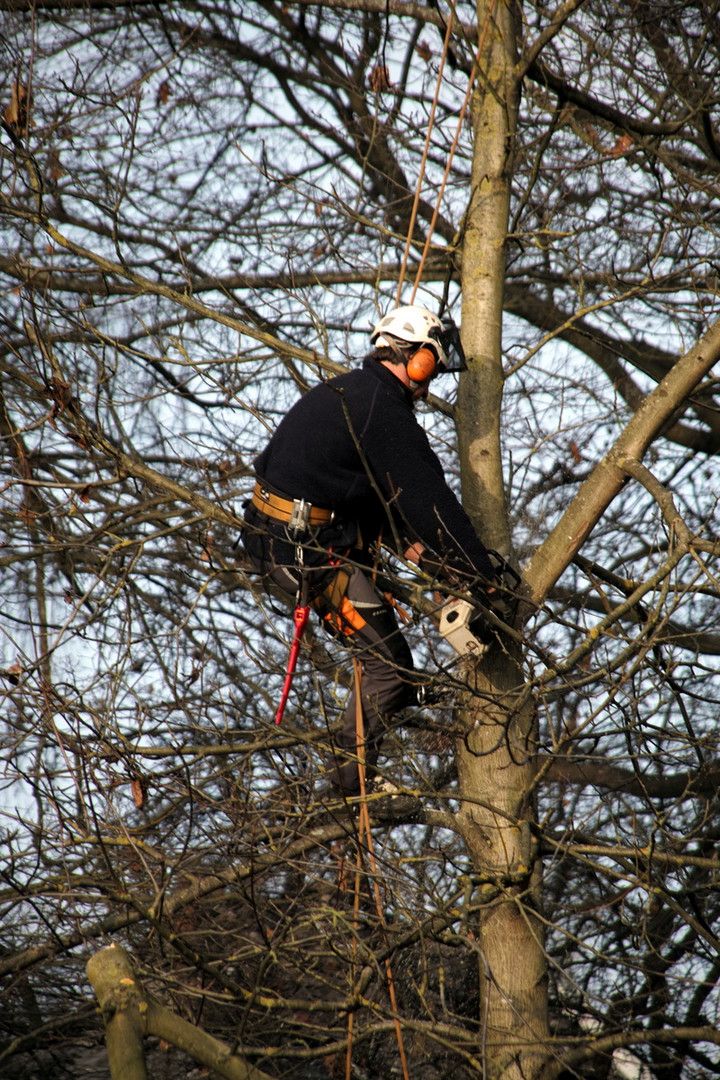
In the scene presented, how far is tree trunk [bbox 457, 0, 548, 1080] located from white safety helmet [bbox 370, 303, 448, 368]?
2.01ft

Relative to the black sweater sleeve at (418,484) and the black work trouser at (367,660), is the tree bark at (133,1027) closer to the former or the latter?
the black work trouser at (367,660)

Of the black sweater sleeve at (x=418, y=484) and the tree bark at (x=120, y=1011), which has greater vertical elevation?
the black sweater sleeve at (x=418, y=484)

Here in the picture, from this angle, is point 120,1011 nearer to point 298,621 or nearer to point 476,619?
point 298,621

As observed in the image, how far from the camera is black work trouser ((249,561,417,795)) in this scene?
14.5 feet

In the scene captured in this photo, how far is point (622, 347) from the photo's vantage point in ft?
25.7

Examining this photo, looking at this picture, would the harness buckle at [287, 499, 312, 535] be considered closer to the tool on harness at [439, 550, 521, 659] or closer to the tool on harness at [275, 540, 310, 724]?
the tool on harness at [275, 540, 310, 724]

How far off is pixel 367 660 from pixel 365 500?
2.00 feet

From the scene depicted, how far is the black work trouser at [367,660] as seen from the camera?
4406 mm

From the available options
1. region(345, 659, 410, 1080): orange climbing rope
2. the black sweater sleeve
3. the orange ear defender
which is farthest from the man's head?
region(345, 659, 410, 1080): orange climbing rope

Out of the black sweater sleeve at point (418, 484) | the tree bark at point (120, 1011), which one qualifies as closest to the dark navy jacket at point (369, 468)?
the black sweater sleeve at point (418, 484)

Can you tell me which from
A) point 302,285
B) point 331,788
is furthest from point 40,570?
point 331,788

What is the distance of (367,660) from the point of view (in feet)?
14.5

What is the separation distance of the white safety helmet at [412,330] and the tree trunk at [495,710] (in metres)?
0.61

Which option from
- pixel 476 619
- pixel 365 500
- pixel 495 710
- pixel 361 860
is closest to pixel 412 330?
pixel 365 500
